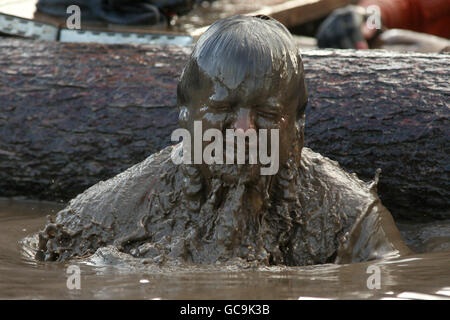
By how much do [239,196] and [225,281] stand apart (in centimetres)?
35

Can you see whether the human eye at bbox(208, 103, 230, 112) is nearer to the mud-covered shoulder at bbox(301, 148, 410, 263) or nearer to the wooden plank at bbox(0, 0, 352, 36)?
the mud-covered shoulder at bbox(301, 148, 410, 263)

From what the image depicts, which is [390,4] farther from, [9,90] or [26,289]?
[26,289]

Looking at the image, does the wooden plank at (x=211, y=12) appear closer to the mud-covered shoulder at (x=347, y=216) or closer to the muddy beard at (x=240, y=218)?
the mud-covered shoulder at (x=347, y=216)

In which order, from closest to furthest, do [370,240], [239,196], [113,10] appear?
[239,196] < [370,240] < [113,10]

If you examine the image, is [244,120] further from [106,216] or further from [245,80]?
[106,216]

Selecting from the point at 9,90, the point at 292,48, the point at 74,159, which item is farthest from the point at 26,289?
the point at 9,90

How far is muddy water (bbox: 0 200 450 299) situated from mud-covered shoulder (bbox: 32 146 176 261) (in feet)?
0.42

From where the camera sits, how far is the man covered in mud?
3.23 metres

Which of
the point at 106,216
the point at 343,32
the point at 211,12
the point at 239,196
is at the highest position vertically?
the point at 211,12

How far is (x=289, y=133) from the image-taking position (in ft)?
10.9

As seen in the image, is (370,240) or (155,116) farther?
(155,116)

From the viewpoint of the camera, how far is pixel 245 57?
3221 millimetres

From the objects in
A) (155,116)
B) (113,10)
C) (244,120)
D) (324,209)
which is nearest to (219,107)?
(244,120)

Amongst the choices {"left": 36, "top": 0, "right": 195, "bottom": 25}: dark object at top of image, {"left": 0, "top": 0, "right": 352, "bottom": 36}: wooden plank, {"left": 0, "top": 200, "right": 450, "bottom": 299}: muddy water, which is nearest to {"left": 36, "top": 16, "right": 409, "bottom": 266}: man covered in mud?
{"left": 0, "top": 200, "right": 450, "bottom": 299}: muddy water
